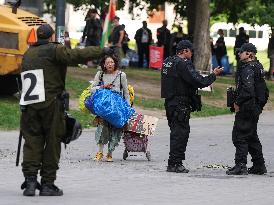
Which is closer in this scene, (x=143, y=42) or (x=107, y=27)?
(x=107, y=27)

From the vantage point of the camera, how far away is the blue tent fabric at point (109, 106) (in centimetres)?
1533

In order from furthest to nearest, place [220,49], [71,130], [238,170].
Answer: [220,49] → [238,170] → [71,130]

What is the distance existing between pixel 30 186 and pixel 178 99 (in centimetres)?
350

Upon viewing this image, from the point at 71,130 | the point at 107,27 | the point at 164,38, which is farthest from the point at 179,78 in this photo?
the point at 164,38

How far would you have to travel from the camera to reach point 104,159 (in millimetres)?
15852

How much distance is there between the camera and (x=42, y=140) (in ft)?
37.3

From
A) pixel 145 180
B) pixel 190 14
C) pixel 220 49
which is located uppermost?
pixel 190 14

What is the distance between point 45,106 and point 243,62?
3615mm

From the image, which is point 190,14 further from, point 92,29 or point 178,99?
point 178,99

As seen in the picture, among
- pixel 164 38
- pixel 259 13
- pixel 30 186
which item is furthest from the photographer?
pixel 164 38

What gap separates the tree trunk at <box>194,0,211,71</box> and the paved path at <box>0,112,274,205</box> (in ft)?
44.8

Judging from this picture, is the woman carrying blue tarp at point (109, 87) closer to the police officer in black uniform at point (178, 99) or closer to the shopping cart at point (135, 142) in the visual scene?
the shopping cart at point (135, 142)

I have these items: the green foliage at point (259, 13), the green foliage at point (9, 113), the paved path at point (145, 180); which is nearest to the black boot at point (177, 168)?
the paved path at point (145, 180)

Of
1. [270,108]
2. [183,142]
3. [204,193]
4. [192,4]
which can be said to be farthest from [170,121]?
[192,4]
